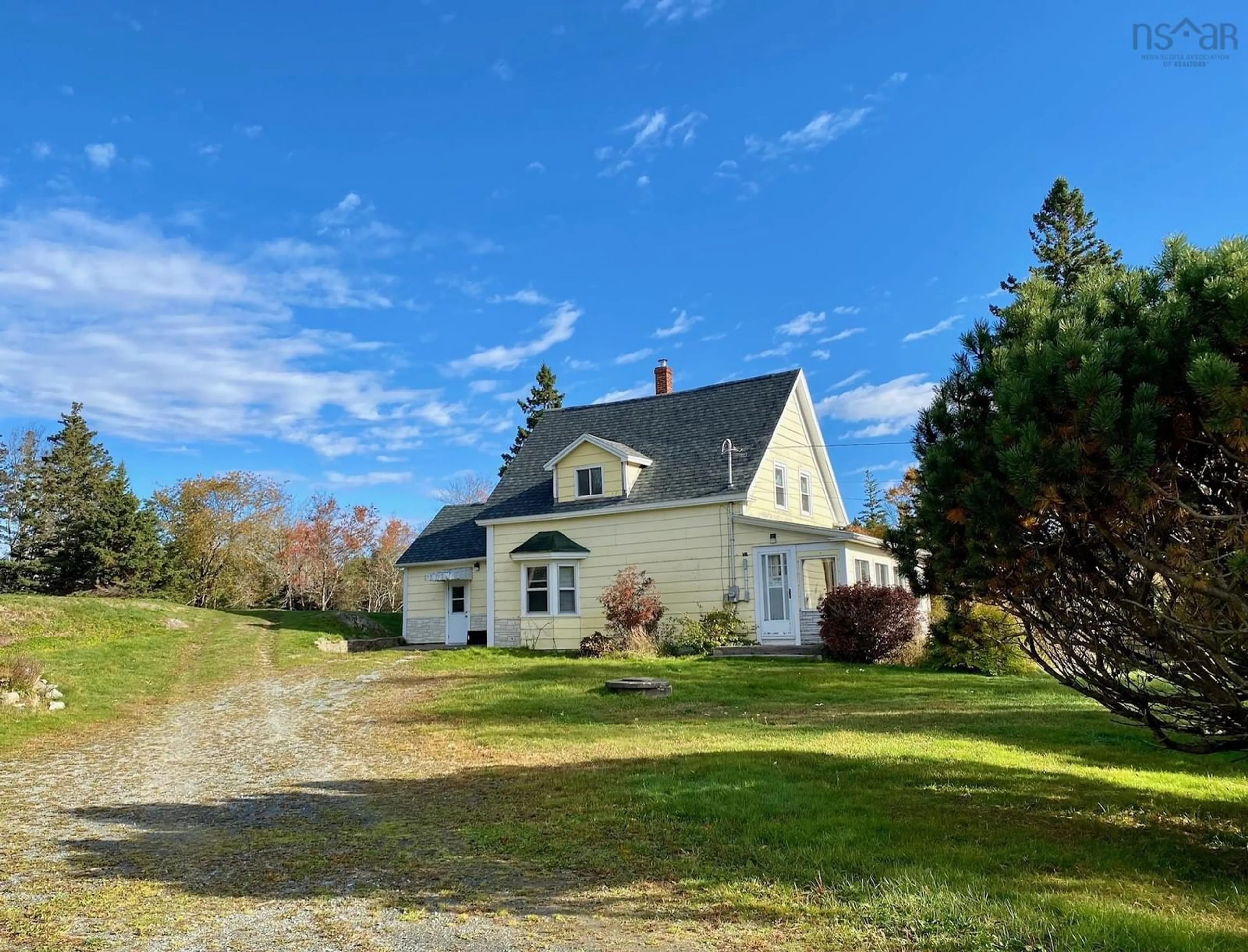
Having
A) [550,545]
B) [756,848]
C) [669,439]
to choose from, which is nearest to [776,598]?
[669,439]

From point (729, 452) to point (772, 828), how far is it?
56.2ft

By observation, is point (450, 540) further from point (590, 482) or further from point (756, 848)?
point (756, 848)

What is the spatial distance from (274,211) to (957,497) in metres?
18.4

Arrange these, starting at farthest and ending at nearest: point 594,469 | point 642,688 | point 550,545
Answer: point 594,469 → point 550,545 → point 642,688

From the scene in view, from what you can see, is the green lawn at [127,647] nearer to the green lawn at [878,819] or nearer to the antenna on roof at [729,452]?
the green lawn at [878,819]

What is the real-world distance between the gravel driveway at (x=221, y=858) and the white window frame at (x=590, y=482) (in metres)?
13.1

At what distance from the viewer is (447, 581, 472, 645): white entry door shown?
27.4 m

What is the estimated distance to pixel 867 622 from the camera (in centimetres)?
1869

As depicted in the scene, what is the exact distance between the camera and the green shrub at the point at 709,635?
21125 mm

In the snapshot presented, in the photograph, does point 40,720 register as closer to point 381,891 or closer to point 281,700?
point 281,700

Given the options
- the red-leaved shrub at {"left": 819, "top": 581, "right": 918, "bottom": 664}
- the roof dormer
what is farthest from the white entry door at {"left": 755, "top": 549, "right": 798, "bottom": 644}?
the roof dormer

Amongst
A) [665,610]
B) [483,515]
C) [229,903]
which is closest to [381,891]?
[229,903]

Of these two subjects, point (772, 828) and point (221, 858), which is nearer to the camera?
point (221, 858)

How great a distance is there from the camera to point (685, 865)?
5438mm
